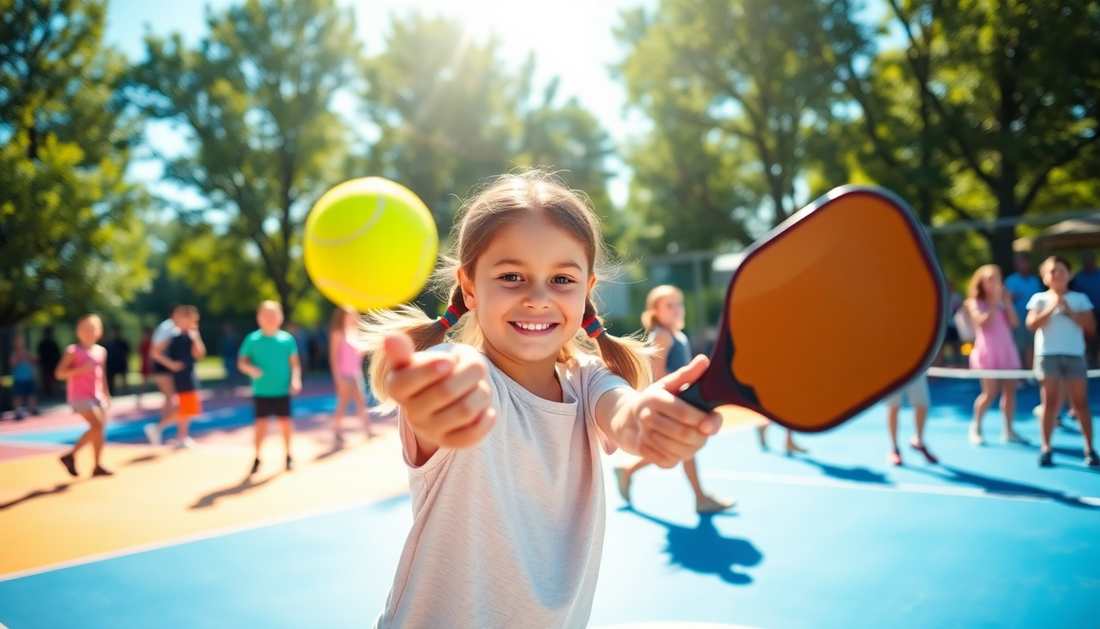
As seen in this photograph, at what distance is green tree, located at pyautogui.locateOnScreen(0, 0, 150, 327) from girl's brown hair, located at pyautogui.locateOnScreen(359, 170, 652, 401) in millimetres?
22434

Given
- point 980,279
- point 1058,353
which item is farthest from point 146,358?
point 1058,353

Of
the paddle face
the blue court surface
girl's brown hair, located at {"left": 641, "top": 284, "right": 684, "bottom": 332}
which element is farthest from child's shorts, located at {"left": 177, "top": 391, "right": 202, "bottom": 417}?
the paddle face

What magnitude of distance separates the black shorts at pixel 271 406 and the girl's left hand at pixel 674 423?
318 inches

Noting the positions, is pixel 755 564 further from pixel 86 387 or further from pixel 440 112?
pixel 440 112

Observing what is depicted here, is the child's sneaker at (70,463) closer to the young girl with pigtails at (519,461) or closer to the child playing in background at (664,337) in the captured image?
the child playing in background at (664,337)

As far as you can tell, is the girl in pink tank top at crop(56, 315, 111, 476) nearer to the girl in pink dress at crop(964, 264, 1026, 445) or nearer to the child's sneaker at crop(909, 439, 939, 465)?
the child's sneaker at crop(909, 439, 939, 465)

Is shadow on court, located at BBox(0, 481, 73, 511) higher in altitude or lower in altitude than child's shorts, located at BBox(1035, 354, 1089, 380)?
lower

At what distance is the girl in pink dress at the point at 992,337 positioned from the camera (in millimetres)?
8531

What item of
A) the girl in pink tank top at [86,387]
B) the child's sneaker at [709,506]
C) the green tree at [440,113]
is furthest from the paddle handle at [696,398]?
the green tree at [440,113]

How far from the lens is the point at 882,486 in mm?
6766

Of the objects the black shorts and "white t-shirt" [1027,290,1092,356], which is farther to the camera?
the black shorts

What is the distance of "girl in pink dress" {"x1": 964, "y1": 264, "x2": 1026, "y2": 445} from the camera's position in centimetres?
853

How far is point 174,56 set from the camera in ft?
90.2

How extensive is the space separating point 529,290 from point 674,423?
0.69 metres
